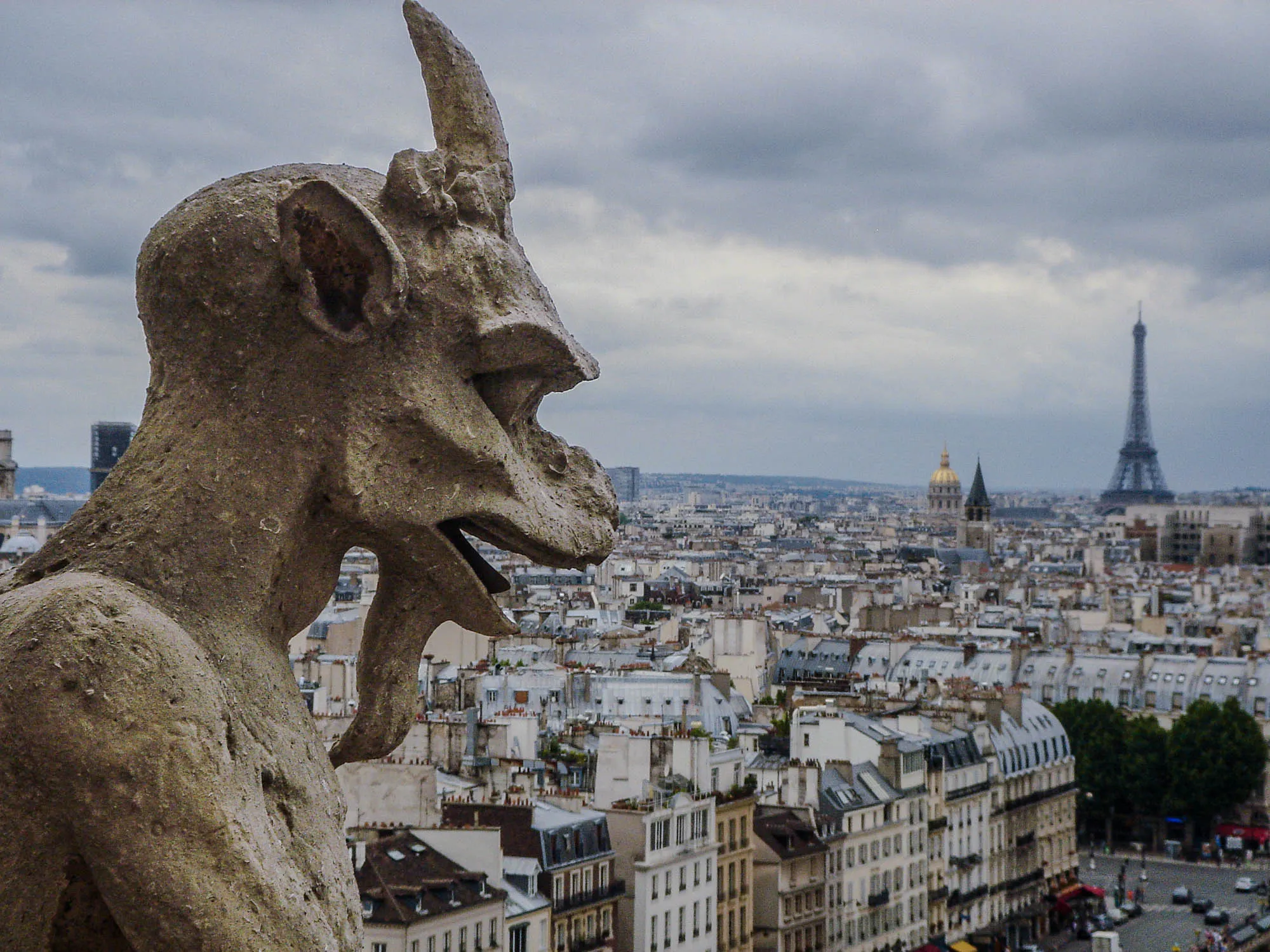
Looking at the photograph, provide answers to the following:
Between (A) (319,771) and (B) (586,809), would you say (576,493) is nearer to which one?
(A) (319,771)

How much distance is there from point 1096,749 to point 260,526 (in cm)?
5864

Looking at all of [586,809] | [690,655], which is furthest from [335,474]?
[690,655]

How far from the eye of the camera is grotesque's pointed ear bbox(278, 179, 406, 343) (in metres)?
3.21

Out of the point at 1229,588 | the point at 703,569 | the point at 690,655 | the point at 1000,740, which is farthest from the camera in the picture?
the point at 703,569

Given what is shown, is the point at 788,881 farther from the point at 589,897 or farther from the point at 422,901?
the point at 422,901

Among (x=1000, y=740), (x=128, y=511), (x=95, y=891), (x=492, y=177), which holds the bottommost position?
(x=1000, y=740)

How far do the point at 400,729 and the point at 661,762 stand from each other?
32228 millimetres

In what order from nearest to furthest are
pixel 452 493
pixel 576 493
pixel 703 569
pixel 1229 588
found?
1. pixel 452 493
2. pixel 576 493
3. pixel 1229 588
4. pixel 703 569

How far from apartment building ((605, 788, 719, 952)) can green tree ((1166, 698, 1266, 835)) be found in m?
27.7

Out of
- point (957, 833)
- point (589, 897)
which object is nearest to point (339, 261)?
point (589, 897)

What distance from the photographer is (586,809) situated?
3259cm

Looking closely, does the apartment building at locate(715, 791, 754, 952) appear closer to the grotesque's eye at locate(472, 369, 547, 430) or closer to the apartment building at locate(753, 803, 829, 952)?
the apartment building at locate(753, 803, 829, 952)

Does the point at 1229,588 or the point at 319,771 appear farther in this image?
the point at 1229,588

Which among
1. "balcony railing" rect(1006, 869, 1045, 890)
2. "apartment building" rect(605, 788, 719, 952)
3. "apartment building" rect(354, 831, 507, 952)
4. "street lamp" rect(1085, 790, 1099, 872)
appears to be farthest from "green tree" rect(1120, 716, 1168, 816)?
"apartment building" rect(354, 831, 507, 952)
